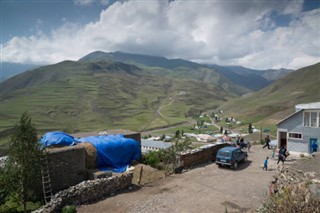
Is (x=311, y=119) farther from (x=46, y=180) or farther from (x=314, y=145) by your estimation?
(x=46, y=180)

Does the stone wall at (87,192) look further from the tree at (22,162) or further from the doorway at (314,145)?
the doorway at (314,145)

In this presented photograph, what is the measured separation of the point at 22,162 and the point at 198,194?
11.0 meters

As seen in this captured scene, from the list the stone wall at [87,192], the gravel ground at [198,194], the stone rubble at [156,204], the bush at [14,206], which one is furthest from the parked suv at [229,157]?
the bush at [14,206]

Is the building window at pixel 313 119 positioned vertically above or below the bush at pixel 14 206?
above

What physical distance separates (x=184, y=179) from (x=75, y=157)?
8.47 meters

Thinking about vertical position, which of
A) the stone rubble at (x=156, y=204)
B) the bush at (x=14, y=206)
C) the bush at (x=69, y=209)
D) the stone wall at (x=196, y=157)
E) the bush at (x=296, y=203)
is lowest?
the bush at (x=14, y=206)

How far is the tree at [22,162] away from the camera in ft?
49.5

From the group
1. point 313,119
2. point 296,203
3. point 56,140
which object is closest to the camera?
point 296,203

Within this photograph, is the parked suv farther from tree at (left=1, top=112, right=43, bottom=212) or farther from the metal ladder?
tree at (left=1, top=112, right=43, bottom=212)

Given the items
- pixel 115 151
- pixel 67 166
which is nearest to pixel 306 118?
pixel 115 151

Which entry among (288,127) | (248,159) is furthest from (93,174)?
(288,127)

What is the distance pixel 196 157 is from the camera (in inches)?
977

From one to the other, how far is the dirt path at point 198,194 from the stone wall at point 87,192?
0.60 meters

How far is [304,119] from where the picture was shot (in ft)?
91.8
